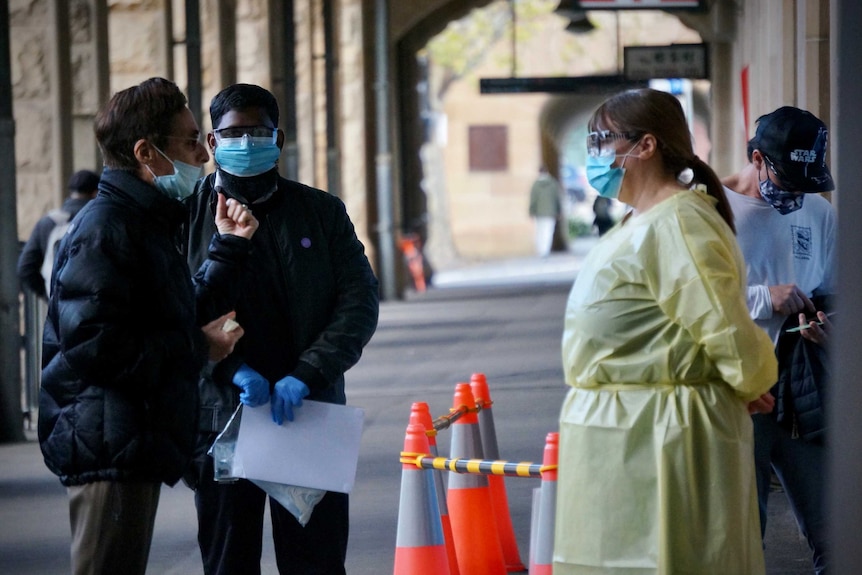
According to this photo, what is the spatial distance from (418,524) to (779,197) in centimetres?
174

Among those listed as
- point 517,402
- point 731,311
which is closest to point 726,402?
point 731,311

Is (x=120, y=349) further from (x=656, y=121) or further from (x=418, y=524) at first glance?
(x=418, y=524)

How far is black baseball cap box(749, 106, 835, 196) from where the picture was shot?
5.19 meters

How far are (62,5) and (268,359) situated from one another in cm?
865

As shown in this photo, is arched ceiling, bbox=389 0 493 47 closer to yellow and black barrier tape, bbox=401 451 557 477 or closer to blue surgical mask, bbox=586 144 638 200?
yellow and black barrier tape, bbox=401 451 557 477

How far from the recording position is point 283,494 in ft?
15.2

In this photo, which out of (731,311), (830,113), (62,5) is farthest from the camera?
(62,5)

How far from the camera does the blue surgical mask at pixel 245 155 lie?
183 inches

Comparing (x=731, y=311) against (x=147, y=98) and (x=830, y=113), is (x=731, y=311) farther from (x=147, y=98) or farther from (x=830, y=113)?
(x=830, y=113)

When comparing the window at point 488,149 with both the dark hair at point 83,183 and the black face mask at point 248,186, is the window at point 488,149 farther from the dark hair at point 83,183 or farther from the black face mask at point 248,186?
the black face mask at point 248,186

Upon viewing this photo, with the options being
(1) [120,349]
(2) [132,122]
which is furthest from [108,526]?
(2) [132,122]

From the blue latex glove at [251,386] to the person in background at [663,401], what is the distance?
110 cm

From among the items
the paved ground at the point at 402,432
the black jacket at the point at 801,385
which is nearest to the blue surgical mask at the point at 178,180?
the black jacket at the point at 801,385

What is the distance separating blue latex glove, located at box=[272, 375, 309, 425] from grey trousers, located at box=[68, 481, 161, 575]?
0.67 meters
